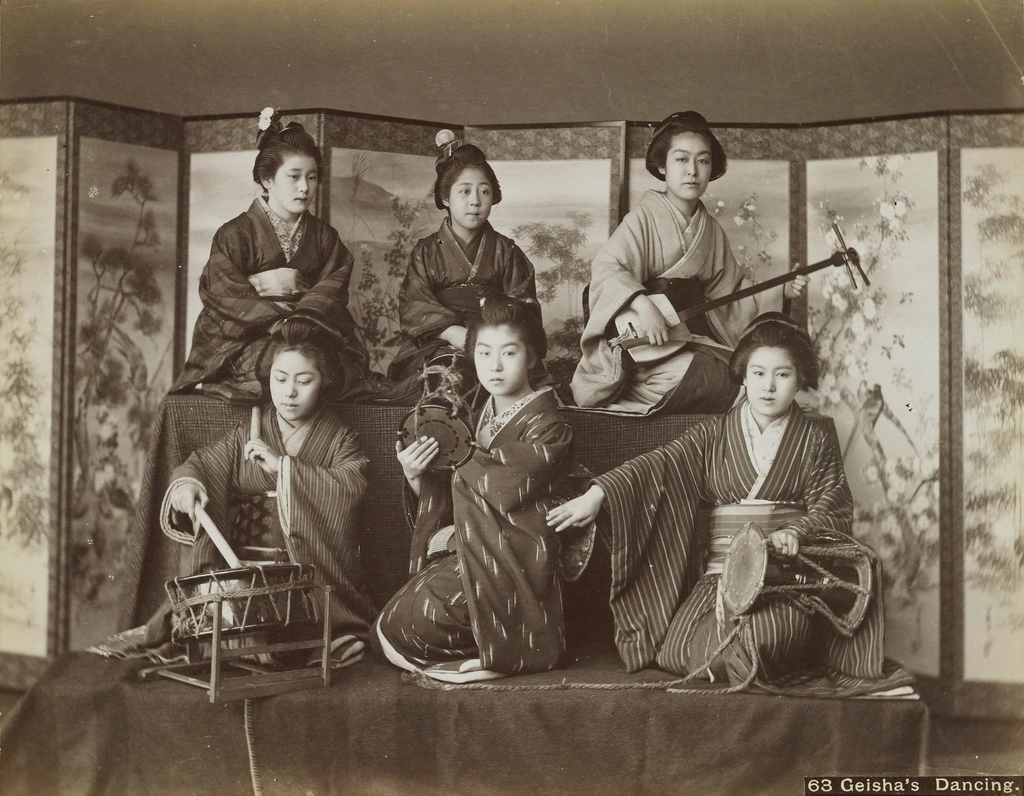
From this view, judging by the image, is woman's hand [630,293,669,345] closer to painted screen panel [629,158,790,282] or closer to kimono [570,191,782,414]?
kimono [570,191,782,414]

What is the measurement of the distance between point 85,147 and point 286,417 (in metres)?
1.12

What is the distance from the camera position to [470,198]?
3838mm

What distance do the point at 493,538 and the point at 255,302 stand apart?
112 centimetres

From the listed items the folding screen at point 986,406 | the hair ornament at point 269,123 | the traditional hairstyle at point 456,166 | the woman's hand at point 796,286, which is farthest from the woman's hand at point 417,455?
the folding screen at point 986,406

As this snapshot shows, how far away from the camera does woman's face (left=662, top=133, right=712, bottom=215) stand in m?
3.78

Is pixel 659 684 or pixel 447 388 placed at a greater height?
pixel 447 388

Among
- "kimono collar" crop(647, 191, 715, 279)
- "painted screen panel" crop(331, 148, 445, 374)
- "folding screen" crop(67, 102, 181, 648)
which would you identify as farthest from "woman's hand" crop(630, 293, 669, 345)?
"folding screen" crop(67, 102, 181, 648)

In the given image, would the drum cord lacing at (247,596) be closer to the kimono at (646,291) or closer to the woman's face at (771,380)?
the kimono at (646,291)

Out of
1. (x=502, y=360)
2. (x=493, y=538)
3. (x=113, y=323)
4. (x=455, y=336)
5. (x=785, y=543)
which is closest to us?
(x=785, y=543)

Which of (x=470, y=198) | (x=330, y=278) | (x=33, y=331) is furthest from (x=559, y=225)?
(x=33, y=331)

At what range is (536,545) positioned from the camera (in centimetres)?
342

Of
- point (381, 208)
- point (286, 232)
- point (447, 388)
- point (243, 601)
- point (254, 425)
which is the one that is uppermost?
point (381, 208)

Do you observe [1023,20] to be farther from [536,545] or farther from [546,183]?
[536,545]

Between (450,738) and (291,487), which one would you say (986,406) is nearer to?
(450,738)
